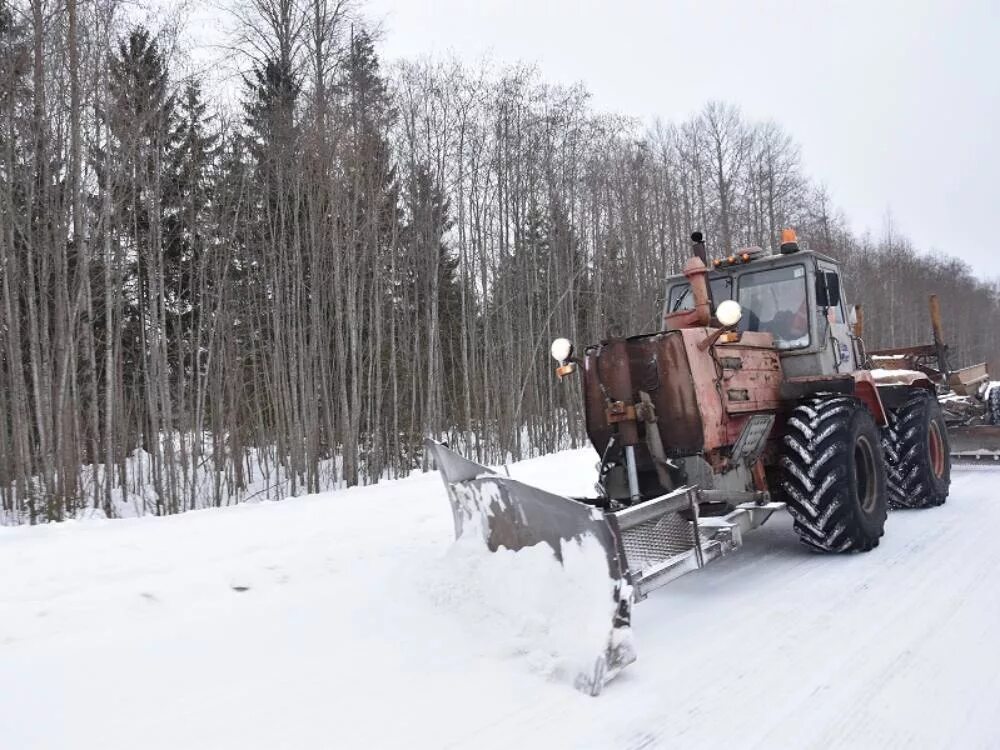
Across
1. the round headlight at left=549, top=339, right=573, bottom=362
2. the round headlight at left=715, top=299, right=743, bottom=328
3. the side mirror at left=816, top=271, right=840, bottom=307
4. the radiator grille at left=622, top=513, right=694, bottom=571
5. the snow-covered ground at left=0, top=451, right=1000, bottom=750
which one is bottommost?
the snow-covered ground at left=0, top=451, right=1000, bottom=750

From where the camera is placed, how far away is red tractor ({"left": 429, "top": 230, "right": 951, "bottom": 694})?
12.6 ft

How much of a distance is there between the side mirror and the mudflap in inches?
137

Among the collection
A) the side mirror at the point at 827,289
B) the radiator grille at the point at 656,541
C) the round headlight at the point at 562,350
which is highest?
the side mirror at the point at 827,289

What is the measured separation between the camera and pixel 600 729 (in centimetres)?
283

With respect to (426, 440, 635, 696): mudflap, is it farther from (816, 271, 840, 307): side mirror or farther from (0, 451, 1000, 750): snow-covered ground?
(816, 271, 840, 307): side mirror

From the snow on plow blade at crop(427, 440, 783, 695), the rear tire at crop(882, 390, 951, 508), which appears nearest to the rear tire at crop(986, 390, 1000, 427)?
the rear tire at crop(882, 390, 951, 508)

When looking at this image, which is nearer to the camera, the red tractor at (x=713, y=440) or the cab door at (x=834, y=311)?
the red tractor at (x=713, y=440)

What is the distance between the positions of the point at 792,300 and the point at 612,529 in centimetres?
363

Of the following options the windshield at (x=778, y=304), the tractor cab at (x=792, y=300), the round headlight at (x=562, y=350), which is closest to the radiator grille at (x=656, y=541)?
the round headlight at (x=562, y=350)

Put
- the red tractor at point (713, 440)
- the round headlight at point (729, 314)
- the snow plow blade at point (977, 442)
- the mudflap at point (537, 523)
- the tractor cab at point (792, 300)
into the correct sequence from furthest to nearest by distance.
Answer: the snow plow blade at point (977, 442), the tractor cab at point (792, 300), the round headlight at point (729, 314), the red tractor at point (713, 440), the mudflap at point (537, 523)

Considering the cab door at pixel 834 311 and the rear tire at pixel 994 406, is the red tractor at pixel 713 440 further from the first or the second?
the rear tire at pixel 994 406

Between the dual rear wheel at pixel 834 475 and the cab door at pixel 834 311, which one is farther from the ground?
the cab door at pixel 834 311

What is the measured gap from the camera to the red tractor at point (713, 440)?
3.85 metres

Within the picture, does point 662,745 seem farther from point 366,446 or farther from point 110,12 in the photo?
point 366,446
